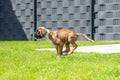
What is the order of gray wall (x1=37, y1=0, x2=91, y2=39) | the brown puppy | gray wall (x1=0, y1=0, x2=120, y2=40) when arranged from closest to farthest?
1. the brown puppy
2. gray wall (x1=0, y1=0, x2=120, y2=40)
3. gray wall (x1=37, y1=0, x2=91, y2=39)

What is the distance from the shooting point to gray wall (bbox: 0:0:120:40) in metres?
18.1

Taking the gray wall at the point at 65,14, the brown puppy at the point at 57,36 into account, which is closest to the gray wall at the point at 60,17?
the gray wall at the point at 65,14

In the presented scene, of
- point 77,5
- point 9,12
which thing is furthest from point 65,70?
point 9,12

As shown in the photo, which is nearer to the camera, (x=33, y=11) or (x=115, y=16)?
(x=115, y=16)

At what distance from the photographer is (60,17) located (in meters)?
20.1

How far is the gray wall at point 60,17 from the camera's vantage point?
18.1 m

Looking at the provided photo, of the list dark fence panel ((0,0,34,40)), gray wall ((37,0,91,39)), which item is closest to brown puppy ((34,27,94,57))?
gray wall ((37,0,91,39))

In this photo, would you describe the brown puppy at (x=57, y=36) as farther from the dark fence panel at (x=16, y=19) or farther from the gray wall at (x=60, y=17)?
the dark fence panel at (x=16, y=19)

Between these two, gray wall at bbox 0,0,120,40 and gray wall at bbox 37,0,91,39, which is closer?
gray wall at bbox 0,0,120,40

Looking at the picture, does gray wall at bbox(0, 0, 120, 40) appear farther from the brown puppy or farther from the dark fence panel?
the brown puppy

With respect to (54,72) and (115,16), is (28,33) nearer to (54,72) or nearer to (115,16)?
(115,16)

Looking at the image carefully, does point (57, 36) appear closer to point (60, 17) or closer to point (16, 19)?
point (60, 17)

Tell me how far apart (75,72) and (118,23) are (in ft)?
42.1

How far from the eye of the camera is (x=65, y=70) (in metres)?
5.68
